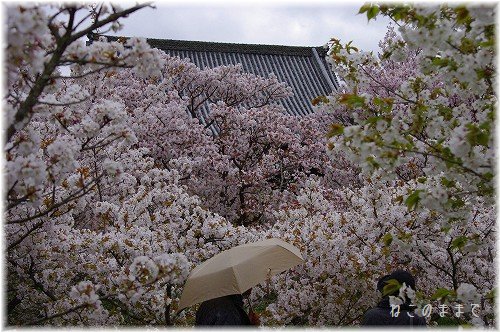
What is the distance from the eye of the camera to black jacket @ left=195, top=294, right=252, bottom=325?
457cm

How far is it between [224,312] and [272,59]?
58.6ft

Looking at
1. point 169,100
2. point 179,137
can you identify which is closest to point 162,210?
point 179,137

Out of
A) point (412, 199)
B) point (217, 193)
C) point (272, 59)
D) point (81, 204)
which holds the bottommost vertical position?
point (412, 199)

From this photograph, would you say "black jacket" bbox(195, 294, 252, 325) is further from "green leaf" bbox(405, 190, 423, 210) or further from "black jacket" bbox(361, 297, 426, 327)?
"green leaf" bbox(405, 190, 423, 210)

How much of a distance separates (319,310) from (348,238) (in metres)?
0.90

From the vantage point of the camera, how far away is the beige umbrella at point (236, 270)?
15.2ft

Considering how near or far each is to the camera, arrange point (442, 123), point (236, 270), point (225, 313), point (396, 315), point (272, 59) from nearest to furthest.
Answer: point (396, 315) < point (442, 123) < point (225, 313) < point (236, 270) < point (272, 59)

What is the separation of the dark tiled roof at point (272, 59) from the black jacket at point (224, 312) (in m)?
15.2

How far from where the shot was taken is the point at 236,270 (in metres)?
4.72

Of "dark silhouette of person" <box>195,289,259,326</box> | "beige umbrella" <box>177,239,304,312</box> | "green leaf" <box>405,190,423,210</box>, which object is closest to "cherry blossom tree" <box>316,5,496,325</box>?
"green leaf" <box>405,190,423,210</box>

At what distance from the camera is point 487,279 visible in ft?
19.8

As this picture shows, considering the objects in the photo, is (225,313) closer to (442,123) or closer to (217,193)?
(442,123)

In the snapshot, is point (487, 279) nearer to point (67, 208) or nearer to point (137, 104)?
point (67, 208)

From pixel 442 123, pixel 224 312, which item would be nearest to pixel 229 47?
pixel 224 312
